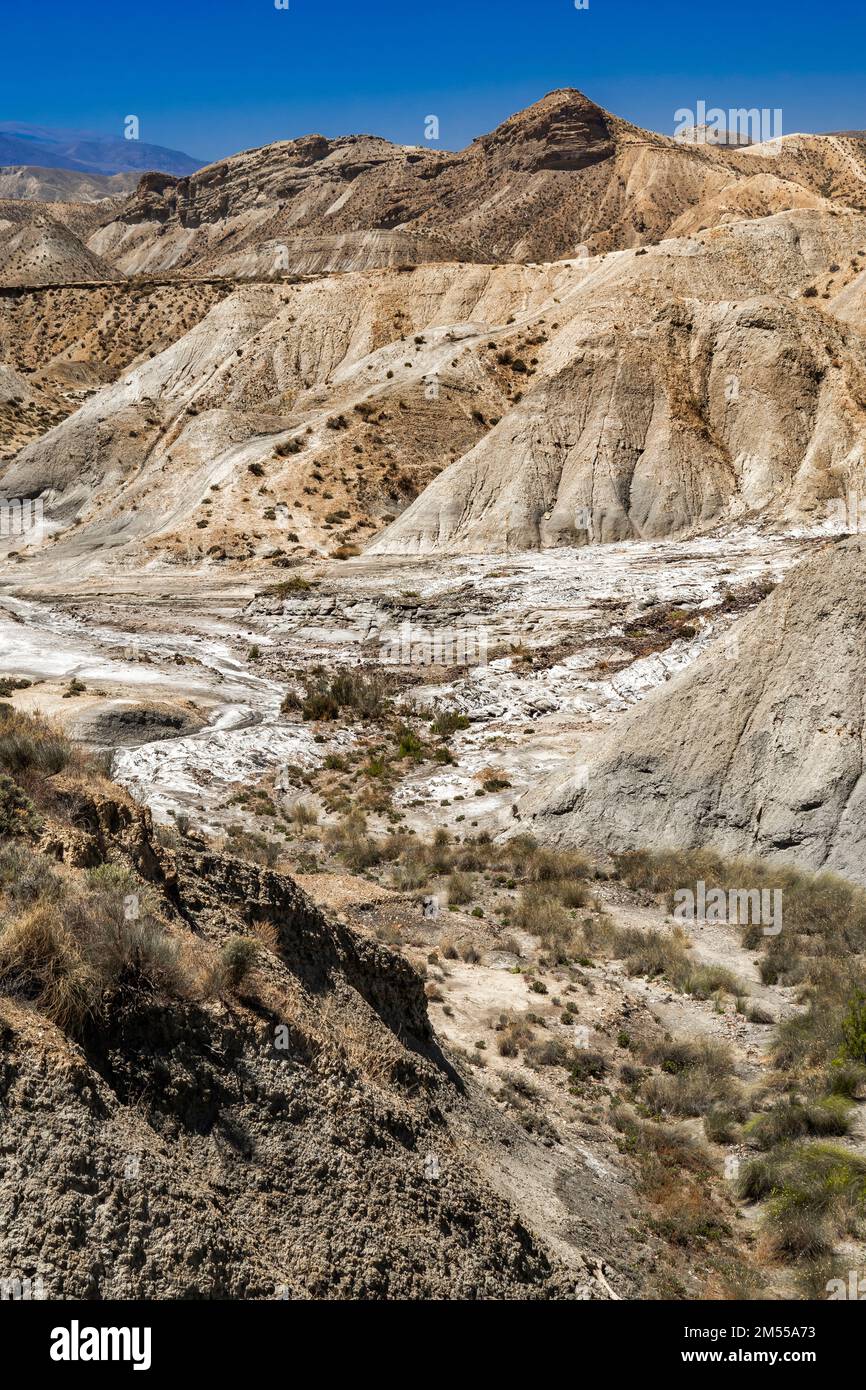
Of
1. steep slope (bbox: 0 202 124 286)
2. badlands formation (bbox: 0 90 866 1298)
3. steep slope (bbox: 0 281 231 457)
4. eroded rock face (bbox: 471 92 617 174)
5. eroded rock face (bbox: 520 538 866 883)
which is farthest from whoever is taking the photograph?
eroded rock face (bbox: 471 92 617 174)

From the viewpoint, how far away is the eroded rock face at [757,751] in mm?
16203

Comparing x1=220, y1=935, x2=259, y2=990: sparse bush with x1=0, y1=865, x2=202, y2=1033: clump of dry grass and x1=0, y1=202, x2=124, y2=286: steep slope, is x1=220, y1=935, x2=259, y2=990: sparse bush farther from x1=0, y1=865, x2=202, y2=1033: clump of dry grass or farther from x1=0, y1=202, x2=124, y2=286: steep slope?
x1=0, y1=202, x2=124, y2=286: steep slope

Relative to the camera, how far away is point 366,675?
2923 cm

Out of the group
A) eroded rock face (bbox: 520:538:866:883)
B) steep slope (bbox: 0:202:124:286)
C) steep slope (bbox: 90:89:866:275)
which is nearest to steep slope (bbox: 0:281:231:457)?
steep slope (bbox: 0:202:124:286)

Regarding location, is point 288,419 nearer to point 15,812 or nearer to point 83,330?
point 83,330

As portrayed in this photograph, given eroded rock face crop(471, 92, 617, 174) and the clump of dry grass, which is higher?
eroded rock face crop(471, 92, 617, 174)

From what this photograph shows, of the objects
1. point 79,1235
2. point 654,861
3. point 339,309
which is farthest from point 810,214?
point 79,1235

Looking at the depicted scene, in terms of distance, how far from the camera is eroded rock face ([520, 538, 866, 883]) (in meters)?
16.2

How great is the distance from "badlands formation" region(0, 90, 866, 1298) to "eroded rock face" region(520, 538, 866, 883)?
73 mm

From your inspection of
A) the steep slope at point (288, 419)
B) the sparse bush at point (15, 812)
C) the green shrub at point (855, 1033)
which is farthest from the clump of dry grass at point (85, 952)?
the steep slope at point (288, 419)

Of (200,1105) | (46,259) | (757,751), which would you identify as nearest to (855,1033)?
(757,751)

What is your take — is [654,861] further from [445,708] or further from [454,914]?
[445,708]

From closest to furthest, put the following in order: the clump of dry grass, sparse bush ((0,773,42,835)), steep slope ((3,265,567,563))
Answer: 1. the clump of dry grass
2. sparse bush ((0,773,42,835))
3. steep slope ((3,265,567,563))
